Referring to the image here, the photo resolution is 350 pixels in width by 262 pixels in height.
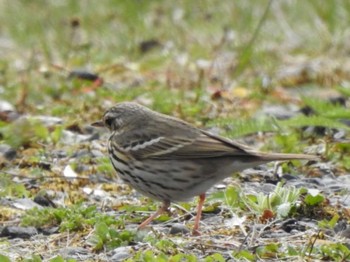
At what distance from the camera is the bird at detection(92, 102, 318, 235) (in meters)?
7.06

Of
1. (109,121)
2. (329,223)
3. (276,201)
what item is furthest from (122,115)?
(329,223)

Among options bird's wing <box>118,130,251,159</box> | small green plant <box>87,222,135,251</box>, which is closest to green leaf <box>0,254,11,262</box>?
small green plant <box>87,222,135,251</box>

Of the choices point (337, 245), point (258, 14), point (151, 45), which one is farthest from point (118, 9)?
point (337, 245)

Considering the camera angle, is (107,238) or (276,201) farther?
(276,201)

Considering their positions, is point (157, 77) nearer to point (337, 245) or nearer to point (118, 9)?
point (118, 9)

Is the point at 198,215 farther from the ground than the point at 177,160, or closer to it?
closer to it

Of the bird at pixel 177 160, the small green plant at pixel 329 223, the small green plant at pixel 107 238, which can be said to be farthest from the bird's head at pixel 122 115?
the small green plant at pixel 329 223

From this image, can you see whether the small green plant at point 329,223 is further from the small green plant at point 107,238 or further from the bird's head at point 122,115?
the bird's head at point 122,115

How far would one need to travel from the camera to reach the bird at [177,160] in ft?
23.2

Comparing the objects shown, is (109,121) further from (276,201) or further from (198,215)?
(276,201)

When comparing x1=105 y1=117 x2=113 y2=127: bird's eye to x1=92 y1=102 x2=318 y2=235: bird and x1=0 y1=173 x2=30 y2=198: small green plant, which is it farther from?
x1=0 y1=173 x2=30 y2=198: small green plant

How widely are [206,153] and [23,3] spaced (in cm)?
705

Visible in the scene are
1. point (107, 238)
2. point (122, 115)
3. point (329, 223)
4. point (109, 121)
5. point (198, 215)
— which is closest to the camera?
point (107, 238)

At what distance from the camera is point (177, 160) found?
7.25 meters
